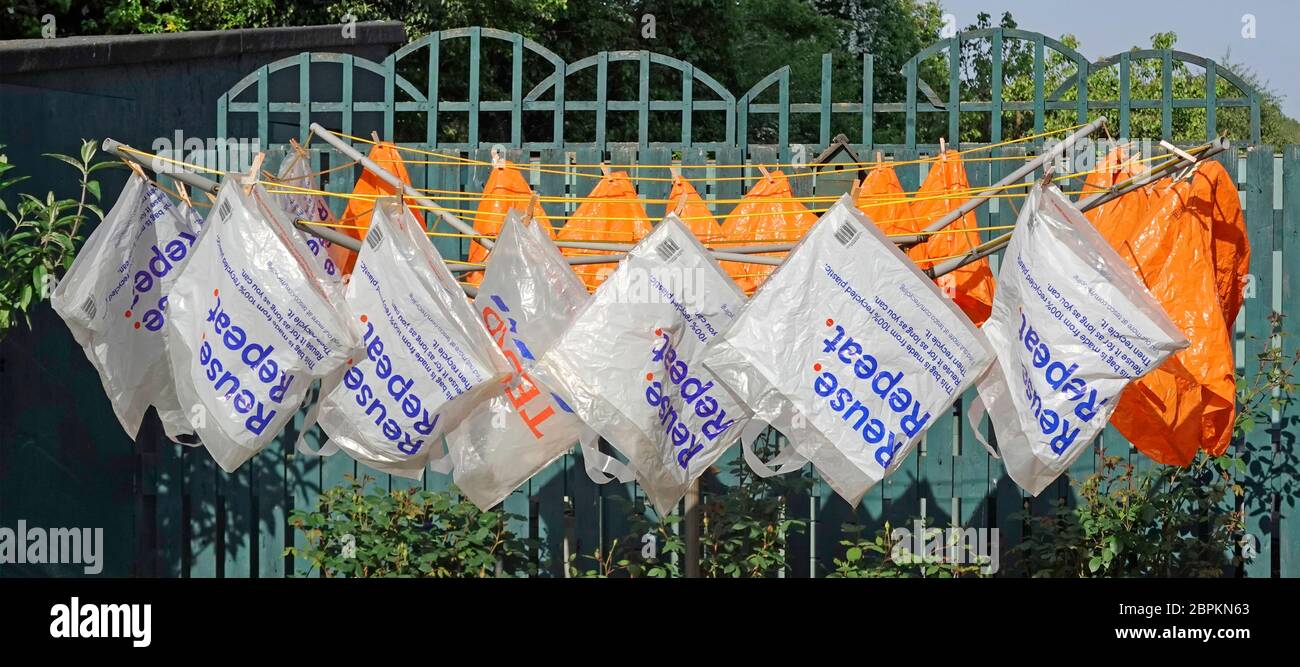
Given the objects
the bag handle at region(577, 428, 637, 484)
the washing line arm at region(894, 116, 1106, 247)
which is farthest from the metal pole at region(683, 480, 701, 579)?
the washing line arm at region(894, 116, 1106, 247)

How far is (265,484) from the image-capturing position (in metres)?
5.58

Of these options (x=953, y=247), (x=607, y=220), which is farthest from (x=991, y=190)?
(x=607, y=220)

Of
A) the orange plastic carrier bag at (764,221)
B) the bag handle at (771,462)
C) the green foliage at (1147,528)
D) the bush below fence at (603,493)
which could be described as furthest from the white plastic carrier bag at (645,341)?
the green foliage at (1147,528)

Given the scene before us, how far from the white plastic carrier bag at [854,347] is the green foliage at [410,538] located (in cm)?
201

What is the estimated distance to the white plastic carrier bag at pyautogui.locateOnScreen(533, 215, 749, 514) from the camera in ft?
12.0

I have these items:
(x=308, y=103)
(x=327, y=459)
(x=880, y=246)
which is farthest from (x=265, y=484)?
(x=880, y=246)

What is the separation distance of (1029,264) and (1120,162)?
738 millimetres

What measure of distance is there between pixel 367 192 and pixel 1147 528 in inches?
124

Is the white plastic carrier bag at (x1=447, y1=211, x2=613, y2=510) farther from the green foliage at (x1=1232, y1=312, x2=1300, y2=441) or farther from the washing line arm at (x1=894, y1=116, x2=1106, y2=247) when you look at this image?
the green foliage at (x1=1232, y1=312, x2=1300, y2=441)

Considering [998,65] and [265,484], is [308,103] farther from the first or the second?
[998,65]

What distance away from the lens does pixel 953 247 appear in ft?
15.0

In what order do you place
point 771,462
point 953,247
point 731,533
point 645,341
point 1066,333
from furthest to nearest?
point 731,533, point 953,247, point 771,462, point 645,341, point 1066,333

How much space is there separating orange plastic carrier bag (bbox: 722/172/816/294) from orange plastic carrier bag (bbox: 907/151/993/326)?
0.39m

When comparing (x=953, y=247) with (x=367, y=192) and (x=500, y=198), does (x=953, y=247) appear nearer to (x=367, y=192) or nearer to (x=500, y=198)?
(x=500, y=198)
